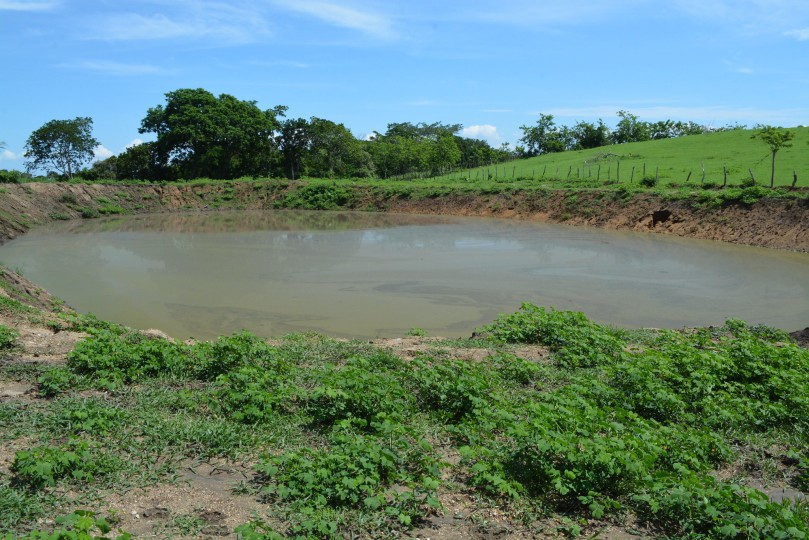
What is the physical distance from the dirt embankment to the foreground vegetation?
24680mm

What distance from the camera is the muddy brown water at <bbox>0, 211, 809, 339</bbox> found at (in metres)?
16.0

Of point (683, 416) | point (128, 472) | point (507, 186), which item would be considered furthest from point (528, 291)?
point (507, 186)

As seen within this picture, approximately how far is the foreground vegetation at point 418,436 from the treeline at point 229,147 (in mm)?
54388

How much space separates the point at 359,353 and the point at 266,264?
14630mm

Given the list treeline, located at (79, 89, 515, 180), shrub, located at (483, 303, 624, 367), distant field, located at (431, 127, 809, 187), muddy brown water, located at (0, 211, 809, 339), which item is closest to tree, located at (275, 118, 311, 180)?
treeline, located at (79, 89, 515, 180)

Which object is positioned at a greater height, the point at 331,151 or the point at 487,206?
the point at 331,151

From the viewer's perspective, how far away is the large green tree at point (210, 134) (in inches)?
2382

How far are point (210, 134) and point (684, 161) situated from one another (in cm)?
4261

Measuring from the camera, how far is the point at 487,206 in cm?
4641

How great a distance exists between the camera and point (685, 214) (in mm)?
35250

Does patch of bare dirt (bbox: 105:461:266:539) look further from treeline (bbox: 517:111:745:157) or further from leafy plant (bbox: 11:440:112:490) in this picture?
treeline (bbox: 517:111:745:157)

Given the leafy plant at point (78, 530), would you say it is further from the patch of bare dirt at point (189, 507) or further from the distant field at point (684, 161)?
the distant field at point (684, 161)

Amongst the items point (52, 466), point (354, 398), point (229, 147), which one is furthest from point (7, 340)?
point (229, 147)

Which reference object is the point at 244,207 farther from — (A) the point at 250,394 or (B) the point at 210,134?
(A) the point at 250,394
